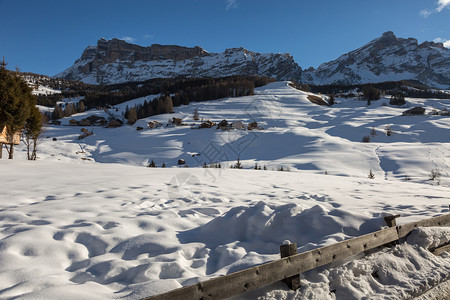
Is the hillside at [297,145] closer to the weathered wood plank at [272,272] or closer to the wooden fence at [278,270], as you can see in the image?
the wooden fence at [278,270]

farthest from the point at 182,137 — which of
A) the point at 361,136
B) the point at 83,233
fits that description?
the point at 83,233

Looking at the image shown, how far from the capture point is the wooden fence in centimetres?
229

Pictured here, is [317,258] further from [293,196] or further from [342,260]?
[293,196]

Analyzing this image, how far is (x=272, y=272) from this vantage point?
279 centimetres

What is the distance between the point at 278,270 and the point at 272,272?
84 mm

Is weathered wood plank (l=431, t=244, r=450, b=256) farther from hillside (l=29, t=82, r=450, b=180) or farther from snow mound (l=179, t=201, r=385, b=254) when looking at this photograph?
hillside (l=29, t=82, r=450, b=180)

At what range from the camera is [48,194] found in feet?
25.0

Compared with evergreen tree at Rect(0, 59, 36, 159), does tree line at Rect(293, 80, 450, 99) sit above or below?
above

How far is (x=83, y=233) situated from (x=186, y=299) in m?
3.30

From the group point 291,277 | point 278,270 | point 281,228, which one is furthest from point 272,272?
point 281,228

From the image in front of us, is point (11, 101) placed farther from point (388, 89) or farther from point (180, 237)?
point (388, 89)

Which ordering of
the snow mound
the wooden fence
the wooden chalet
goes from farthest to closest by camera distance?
the wooden chalet
the snow mound
the wooden fence

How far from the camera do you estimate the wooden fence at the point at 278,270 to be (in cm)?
229

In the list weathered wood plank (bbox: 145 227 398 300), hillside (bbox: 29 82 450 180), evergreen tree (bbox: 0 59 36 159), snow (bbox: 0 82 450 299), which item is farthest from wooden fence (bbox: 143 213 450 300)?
evergreen tree (bbox: 0 59 36 159)
